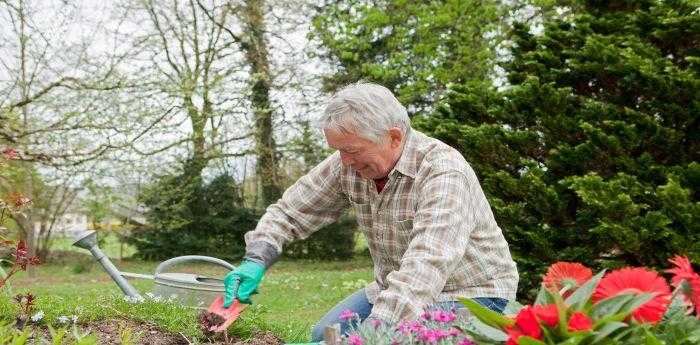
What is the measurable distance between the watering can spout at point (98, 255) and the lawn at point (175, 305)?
0.19ft

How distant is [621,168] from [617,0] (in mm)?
1422

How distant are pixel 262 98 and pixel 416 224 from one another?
13.5 meters

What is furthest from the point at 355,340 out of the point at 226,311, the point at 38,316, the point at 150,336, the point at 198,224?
the point at 198,224

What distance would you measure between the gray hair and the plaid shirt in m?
0.17

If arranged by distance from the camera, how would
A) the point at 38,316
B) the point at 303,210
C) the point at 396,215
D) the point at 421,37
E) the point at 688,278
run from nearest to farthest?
1. the point at 688,278
2. the point at 396,215
3. the point at 303,210
4. the point at 38,316
5. the point at 421,37

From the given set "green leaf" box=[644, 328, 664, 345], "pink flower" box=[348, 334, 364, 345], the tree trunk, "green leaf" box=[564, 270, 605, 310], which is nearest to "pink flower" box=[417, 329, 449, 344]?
"pink flower" box=[348, 334, 364, 345]

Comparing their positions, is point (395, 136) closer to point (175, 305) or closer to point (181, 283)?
point (181, 283)

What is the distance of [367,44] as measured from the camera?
1342 centimetres

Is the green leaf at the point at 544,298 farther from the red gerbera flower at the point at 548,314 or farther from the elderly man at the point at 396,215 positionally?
the elderly man at the point at 396,215

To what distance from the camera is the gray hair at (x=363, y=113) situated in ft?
7.43

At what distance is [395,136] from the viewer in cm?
240

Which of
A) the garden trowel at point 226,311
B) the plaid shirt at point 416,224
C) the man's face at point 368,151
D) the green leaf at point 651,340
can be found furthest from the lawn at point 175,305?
the green leaf at point 651,340

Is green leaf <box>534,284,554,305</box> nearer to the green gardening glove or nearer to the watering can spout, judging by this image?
the green gardening glove

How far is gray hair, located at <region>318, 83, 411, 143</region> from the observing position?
226 centimetres
